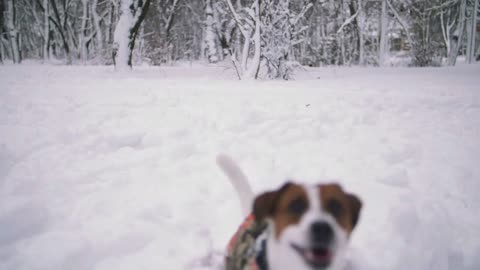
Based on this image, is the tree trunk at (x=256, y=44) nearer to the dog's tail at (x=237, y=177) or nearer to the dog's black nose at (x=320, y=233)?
the dog's tail at (x=237, y=177)

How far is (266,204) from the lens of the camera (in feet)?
6.17

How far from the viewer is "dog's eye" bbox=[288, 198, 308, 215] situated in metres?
1.82

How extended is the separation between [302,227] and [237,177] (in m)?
0.78

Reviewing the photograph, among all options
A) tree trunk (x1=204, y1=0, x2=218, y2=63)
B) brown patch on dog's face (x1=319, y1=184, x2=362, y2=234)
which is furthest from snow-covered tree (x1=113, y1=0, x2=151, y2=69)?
brown patch on dog's face (x1=319, y1=184, x2=362, y2=234)

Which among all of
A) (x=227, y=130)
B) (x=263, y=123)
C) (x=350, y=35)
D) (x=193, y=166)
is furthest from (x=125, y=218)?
(x=350, y=35)

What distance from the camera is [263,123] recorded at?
5.40 metres

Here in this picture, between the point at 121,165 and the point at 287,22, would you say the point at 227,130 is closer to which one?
the point at 121,165

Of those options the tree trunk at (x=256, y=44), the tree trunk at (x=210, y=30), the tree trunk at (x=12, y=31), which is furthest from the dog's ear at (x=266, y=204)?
the tree trunk at (x=12, y=31)

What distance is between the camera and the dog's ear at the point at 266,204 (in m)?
1.86

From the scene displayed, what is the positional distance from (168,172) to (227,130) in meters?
1.41

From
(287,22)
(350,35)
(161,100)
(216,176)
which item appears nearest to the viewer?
(216,176)

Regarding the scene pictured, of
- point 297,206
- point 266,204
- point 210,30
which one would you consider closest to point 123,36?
point 210,30

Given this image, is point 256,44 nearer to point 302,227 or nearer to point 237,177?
point 237,177

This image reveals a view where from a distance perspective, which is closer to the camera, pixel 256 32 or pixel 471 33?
pixel 256 32
